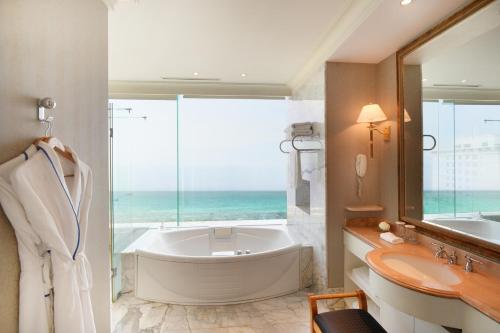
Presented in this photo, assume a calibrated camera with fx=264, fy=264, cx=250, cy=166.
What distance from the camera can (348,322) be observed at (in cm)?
148

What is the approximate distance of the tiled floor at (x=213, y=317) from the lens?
2246 mm

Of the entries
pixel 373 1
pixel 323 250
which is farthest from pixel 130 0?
pixel 323 250

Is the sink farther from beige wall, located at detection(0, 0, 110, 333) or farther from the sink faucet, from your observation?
beige wall, located at detection(0, 0, 110, 333)

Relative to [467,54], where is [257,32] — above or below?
above

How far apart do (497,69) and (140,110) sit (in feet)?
A: 11.0

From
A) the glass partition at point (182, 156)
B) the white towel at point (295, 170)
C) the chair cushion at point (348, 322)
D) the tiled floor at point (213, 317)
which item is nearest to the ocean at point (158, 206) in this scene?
the glass partition at point (182, 156)

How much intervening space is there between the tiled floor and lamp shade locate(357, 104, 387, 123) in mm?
1858

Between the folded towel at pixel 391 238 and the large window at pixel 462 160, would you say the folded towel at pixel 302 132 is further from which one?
the folded towel at pixel 391 238

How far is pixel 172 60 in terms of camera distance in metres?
2.74

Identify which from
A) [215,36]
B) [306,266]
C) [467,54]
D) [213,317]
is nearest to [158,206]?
[213,317]

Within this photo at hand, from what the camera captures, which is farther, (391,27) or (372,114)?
(372,114)

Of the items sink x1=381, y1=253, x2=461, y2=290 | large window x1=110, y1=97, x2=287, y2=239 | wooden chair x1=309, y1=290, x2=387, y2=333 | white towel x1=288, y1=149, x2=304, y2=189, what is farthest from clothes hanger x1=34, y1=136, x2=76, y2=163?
white towel x1=288, y1=149, x2=304, y2=189

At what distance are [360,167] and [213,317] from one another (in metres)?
1.96

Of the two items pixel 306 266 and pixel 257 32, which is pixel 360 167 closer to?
pixel 306 266
